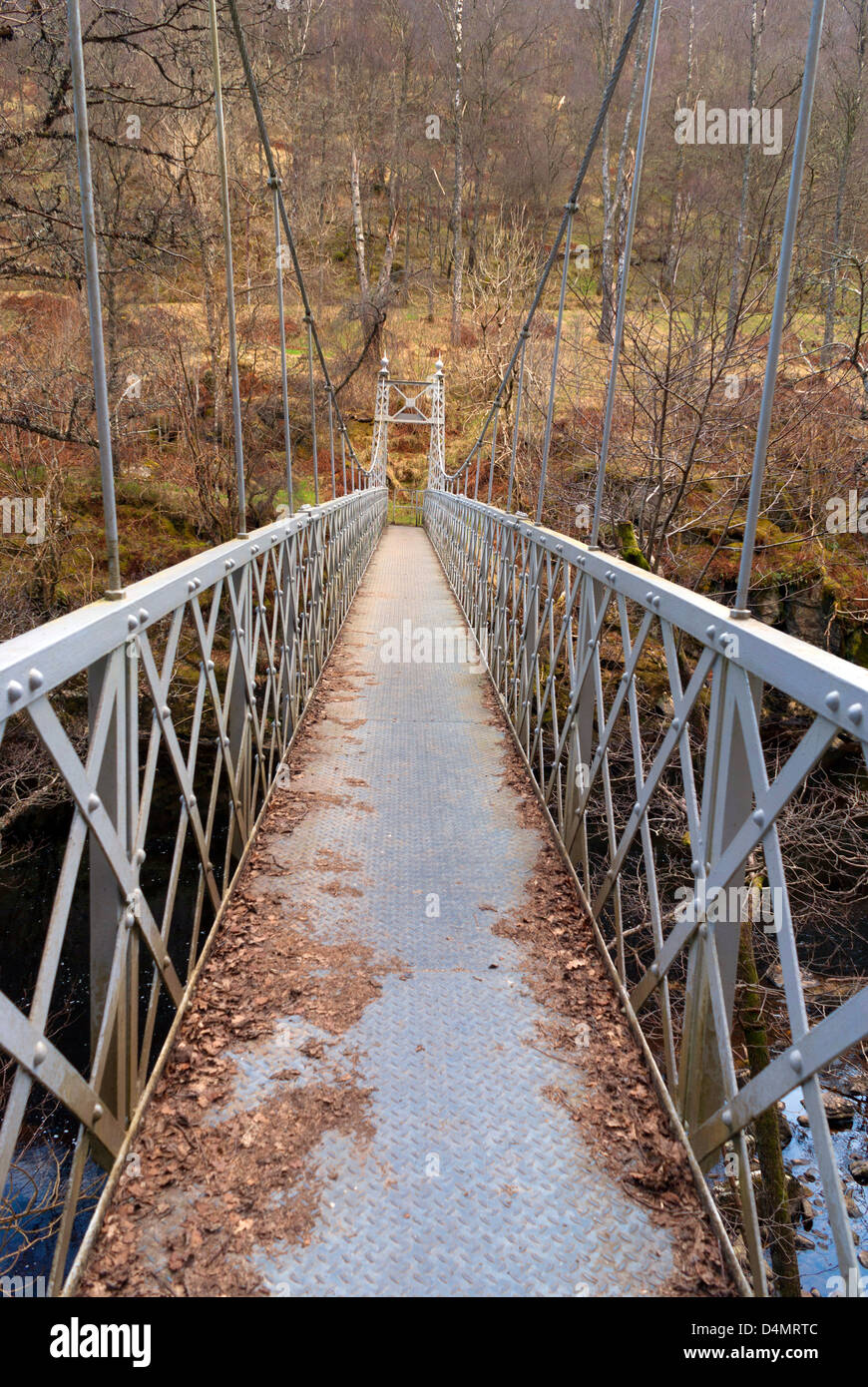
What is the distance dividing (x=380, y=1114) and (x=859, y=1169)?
616 cm

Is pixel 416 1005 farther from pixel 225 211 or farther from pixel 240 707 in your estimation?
pixel 225 211

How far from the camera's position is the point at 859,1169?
6168mm

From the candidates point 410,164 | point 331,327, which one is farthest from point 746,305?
point 410,164

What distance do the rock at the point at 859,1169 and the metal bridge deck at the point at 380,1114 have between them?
512 cm

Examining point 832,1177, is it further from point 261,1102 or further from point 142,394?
point 142,394

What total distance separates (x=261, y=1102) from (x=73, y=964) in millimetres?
6689

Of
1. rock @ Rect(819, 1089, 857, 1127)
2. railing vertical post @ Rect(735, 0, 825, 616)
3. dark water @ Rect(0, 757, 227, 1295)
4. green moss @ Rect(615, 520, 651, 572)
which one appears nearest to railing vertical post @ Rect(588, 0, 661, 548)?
railing vertical post @ Rect(735, 0, 825, 616)

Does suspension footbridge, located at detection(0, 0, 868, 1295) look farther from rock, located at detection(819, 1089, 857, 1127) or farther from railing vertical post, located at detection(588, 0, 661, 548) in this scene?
rock, located at detection(819, 1089, 857, 1127)

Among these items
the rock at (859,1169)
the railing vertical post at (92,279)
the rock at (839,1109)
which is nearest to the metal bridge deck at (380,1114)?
the railing vertical post at (92,279)

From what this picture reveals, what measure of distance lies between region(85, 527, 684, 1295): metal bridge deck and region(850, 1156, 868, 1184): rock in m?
5.12

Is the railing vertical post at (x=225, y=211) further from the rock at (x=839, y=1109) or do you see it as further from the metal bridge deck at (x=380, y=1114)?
the rock at (x=839, y=1109)

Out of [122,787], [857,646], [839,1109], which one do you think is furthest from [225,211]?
[857,646]

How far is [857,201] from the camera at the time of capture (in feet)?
27.1

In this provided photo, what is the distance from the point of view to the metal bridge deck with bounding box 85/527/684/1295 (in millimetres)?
1276
